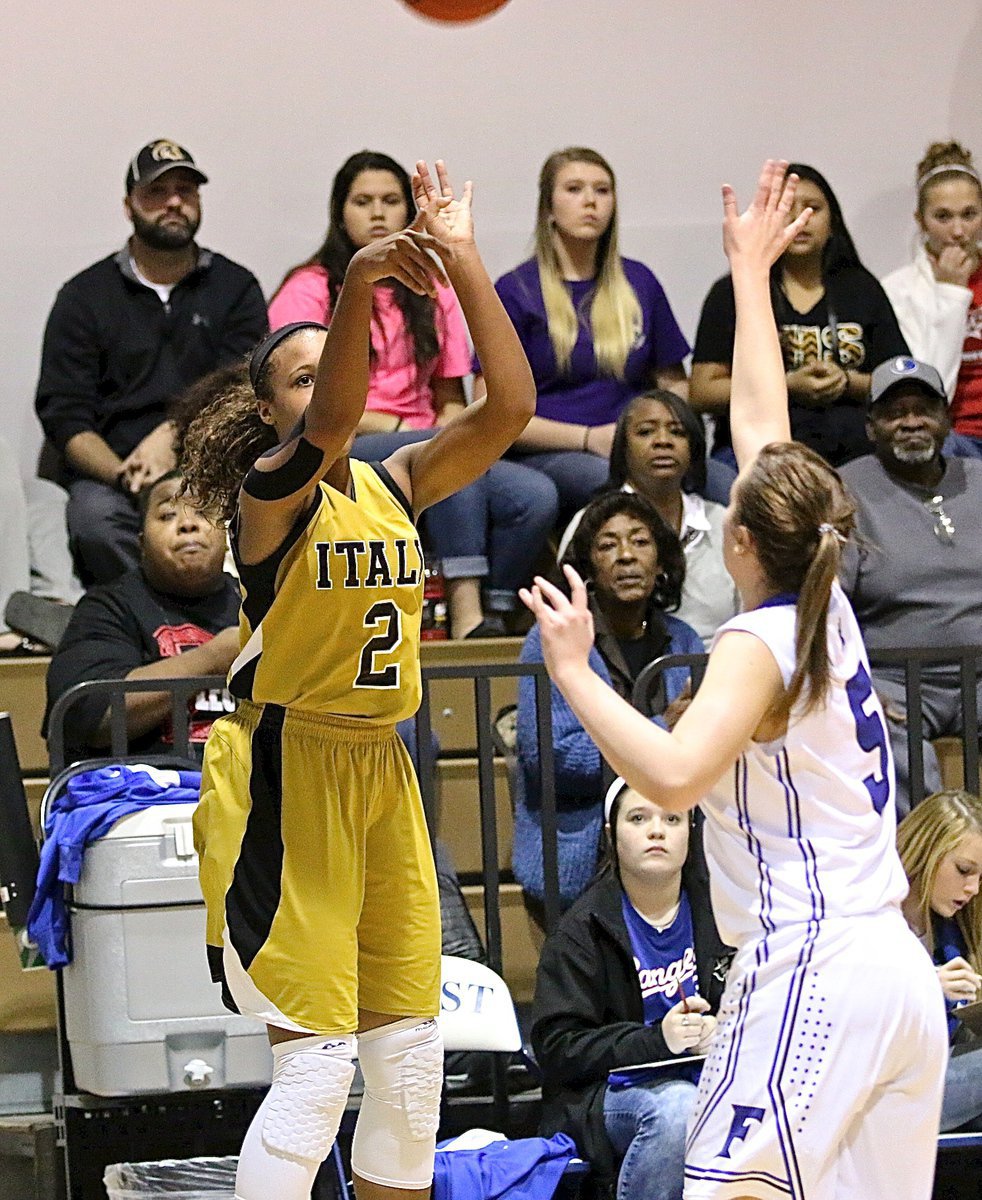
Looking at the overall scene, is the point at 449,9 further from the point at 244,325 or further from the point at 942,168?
the point at 942,168

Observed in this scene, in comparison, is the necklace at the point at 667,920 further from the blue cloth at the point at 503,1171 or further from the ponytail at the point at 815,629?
the ponytail at the point at 815,629

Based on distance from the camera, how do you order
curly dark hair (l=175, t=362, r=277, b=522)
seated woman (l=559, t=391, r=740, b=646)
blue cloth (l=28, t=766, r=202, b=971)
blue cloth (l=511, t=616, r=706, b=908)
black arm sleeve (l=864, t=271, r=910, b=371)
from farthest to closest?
black arm sleeve (l=864, t=271, r=910, b=371) → seated woman (l=559, t=391, r=740, b=646) → blue cloth (l=511, t=616, r=706, b=908) → blue cloth (l=28, t=766, r=202, b=971) → curly dark hair (l=175, t=362, r=277, b=522)

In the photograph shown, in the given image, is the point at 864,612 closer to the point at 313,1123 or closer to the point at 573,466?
the point at 573,466

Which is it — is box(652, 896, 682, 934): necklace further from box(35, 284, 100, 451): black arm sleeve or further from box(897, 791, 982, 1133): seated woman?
box(35, 284, 100, 451): black arm sleeve

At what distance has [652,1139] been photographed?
3.36 meters

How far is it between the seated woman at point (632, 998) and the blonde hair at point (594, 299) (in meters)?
2.14

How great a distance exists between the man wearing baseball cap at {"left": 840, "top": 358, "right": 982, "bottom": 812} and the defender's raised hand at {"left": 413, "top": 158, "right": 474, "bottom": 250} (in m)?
2.28

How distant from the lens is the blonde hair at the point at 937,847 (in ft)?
11.6

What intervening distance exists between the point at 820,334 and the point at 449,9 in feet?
7.46

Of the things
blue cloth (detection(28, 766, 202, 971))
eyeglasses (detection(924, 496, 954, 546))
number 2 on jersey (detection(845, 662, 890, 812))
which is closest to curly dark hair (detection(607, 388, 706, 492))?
eyeglasses (detection(924, 496, 954, 546))

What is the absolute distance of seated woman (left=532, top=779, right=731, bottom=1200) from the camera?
133 inches

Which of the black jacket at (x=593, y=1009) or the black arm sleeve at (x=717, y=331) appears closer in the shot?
the black jacket at (x=593, y=1009)

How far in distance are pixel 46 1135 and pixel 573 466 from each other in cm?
259

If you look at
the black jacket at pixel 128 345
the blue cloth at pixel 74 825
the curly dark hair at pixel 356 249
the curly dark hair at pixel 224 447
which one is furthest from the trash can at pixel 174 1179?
the curly dark hair at pixel 356 249
